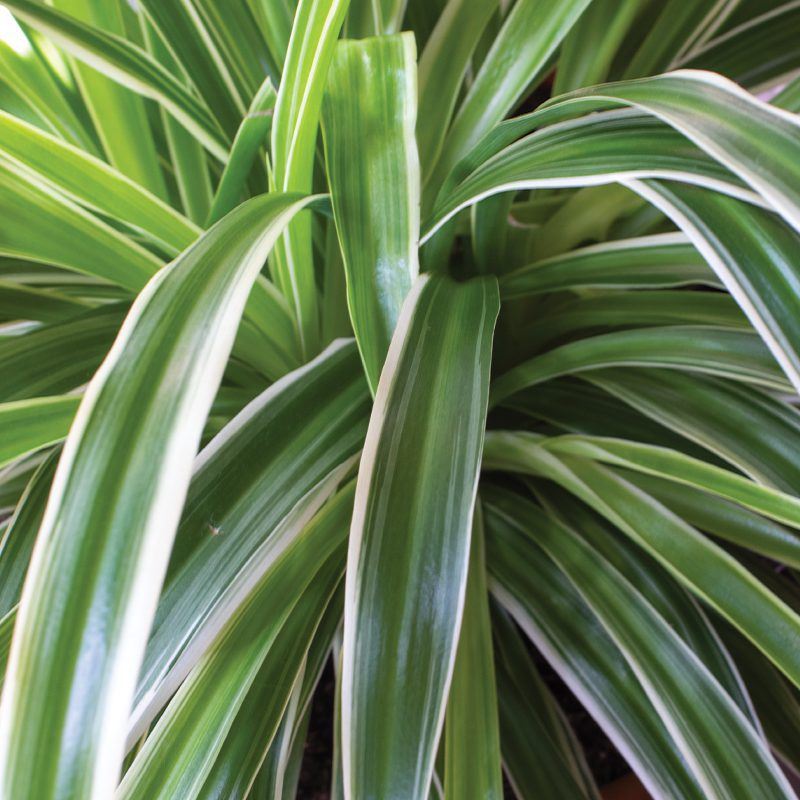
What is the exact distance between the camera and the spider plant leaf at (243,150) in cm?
39

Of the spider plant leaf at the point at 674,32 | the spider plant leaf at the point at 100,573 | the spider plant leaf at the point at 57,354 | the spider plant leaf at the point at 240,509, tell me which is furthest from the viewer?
the spider plant leaf at the point at 674,32

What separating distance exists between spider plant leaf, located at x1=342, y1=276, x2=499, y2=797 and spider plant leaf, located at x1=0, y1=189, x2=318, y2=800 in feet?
0.28

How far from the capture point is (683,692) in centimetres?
35

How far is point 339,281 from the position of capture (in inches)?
18.8

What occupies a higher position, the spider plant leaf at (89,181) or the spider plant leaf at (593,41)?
the spider plant leaf at (593,41)

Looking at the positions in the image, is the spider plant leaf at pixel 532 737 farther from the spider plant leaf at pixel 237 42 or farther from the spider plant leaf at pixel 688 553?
the spider plant leaf at pixel 237 42

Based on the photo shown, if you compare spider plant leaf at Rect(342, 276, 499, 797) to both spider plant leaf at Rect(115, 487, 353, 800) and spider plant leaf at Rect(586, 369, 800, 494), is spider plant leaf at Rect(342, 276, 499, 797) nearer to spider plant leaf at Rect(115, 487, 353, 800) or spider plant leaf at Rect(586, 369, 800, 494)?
spider plant leaf at Rect(115, 487, 353, 800)

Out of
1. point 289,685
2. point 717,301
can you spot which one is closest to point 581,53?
point 717,301

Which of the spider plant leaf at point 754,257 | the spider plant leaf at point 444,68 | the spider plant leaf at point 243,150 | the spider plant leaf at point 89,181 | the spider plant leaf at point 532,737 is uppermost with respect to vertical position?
the spider plant leaf at point 444,68

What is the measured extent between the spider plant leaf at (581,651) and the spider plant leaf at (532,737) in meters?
0.06

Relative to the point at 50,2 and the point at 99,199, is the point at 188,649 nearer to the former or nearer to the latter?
the point at 99,199

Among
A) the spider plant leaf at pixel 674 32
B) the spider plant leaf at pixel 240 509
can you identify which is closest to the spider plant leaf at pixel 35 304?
the spider plant leaf at pixel 240 509

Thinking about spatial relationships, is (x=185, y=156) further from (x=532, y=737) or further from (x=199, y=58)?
(x=532, y=737)

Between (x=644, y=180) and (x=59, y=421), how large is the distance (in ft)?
1.00
